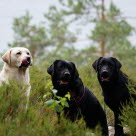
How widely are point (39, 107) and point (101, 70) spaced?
1352mm

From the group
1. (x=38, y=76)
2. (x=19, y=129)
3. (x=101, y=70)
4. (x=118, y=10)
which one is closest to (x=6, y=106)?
(x=19, y=129)

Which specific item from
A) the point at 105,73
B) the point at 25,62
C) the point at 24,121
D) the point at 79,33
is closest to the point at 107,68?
the point at 105,73

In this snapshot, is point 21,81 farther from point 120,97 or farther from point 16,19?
point 16,19

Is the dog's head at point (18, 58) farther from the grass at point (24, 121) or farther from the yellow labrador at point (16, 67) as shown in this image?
the grass at point (24, 121)

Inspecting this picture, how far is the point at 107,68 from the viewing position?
6254 millimetres

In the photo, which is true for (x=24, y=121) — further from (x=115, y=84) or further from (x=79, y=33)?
(x=79, y=33)

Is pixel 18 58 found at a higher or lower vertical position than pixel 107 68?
higher

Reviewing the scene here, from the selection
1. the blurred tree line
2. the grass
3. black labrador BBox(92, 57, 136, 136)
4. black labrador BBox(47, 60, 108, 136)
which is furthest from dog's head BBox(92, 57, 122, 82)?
the blurred tree line

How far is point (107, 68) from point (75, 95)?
32.1 inches

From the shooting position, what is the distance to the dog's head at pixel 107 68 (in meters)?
6.24

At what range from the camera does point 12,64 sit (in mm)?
6344

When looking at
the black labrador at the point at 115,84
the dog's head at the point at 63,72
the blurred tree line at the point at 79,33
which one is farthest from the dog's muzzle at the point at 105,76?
the blurred tree line at the point at 79,33

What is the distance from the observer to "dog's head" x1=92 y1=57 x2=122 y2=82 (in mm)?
6242

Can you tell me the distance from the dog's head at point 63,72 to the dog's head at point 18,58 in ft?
1.71
